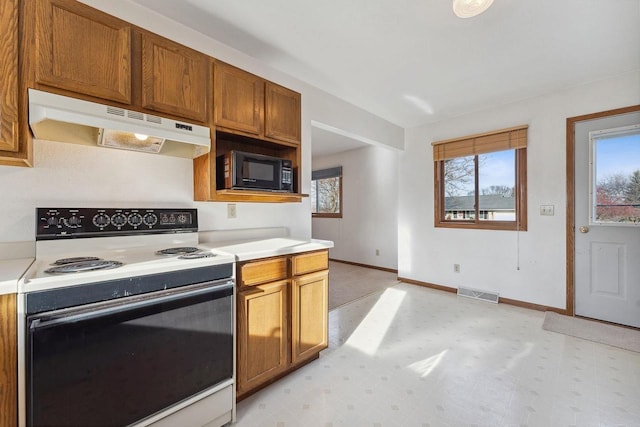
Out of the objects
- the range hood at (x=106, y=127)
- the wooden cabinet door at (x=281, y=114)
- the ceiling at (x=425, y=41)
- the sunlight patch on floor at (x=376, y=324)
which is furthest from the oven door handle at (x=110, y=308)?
the ceiling at (x=425, y=41)

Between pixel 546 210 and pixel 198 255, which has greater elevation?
pixel 546 210

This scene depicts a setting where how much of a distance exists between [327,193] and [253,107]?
178 inches

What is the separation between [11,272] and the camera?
111 centimetres

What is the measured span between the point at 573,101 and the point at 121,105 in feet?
13.3

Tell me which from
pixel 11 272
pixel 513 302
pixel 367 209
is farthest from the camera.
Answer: pixel 367 209

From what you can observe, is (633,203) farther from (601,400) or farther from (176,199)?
(176,199)

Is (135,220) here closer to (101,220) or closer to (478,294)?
(101,220)

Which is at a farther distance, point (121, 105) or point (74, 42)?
point (121, 105)

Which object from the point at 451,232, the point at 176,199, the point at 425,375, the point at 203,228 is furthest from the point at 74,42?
the point at 451,232

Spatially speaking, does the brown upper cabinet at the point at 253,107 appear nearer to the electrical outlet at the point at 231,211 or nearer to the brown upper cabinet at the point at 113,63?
the brown upper cabinet at the point at 113,63

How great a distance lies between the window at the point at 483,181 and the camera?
336 centimetres

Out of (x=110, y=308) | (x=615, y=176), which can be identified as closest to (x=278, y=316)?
(x=110, y=308)

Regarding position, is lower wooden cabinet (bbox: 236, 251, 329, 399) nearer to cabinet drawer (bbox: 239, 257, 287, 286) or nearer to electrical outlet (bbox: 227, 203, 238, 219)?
cabinet drawer (bbox: 239, 257, 287, 286)

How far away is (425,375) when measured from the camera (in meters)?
1.98
